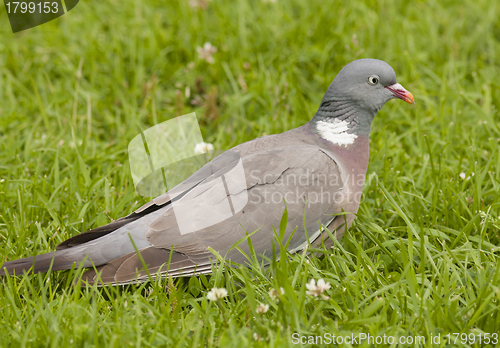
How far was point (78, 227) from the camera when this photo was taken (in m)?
3.29

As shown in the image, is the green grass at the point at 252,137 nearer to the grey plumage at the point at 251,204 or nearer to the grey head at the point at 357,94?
the grey plumage at the point at 251,204

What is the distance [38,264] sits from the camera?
267cm

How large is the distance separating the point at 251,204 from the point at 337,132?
770 mm

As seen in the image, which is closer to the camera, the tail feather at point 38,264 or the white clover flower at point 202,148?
the tail feather at point 38,264

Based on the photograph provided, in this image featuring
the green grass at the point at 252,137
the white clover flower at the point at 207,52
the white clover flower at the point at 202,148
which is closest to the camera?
the green grass at the point at 252,137

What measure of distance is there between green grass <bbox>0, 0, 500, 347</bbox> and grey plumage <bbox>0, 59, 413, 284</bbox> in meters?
0.12

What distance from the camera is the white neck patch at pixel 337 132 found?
3149 mm

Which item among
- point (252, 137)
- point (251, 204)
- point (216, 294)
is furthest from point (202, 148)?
point (216, 294)

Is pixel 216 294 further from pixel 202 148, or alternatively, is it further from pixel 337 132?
pixel 202 148

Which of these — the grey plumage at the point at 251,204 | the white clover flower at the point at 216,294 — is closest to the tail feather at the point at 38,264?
the grey plumage at the point at 251,204

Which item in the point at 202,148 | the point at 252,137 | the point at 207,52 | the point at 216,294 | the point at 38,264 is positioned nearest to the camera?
the point at 216,294

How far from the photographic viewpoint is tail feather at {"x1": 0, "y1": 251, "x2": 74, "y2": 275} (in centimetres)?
263

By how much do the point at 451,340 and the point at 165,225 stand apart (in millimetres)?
1567

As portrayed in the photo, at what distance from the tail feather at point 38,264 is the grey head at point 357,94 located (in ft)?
5.79
